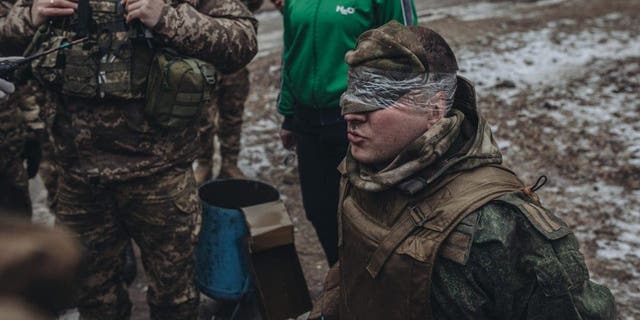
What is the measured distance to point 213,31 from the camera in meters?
3.17

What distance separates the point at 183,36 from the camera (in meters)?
3.09

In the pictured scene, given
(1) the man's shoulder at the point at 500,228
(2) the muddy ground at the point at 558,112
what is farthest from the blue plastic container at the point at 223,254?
(1) the man's shoulder at the point at 500,228

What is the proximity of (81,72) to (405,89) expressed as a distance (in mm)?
1711

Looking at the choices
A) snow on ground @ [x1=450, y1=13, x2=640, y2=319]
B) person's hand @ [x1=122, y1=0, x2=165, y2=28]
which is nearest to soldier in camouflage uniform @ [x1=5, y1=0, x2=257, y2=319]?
person's hand @ [x1=122, y1=0, x2=165, y2=28]

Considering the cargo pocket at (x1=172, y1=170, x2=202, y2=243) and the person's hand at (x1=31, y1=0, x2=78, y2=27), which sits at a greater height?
the person's hand at (x1=31, y1=0, x2=78, y2=27)

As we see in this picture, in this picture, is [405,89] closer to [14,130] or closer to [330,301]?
[330,301]

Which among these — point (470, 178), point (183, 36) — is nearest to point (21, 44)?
point (183, 36)

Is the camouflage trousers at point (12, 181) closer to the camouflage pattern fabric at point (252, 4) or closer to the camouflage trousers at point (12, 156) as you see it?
the camouflage trousers at point (12, 156)

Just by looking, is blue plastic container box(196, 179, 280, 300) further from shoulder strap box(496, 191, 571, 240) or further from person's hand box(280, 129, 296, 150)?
shoulder strap box(496, 191, 571, 240)

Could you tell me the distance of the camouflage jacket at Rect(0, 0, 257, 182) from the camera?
3.15 m

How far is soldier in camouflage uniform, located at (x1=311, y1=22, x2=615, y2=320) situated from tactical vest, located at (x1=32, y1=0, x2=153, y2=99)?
4.21ft

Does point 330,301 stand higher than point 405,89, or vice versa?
point 405,89

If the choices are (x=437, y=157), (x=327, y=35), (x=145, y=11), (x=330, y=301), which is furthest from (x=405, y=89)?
(x=145, y=11)

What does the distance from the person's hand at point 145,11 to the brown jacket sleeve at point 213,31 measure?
0.03 metres
